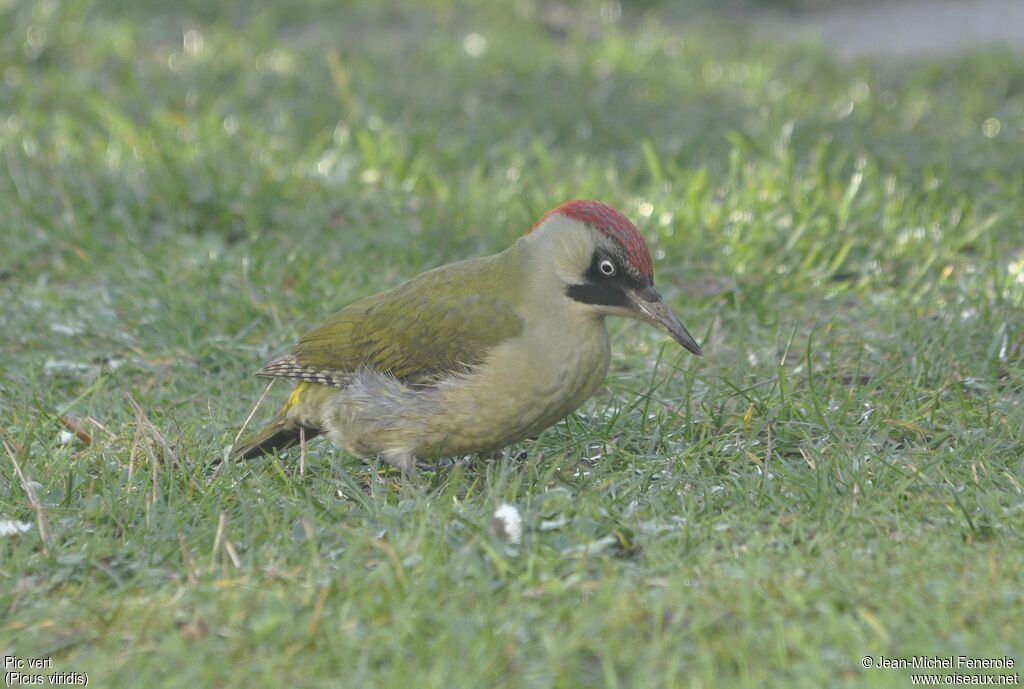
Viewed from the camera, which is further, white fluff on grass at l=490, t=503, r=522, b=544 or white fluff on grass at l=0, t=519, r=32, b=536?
white fluff on grass at l=0, t=519, r=32, b=536

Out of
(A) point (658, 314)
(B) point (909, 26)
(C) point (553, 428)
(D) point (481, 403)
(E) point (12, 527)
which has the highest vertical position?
(A) point (658, 314)

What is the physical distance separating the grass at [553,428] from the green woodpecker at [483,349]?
0.50 feet

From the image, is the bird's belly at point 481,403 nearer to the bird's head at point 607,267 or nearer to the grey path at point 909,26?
the bird's head at point 607,267

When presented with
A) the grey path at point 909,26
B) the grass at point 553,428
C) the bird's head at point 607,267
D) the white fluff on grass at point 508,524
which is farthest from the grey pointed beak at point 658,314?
the grey path at point 909,26

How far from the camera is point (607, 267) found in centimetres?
423

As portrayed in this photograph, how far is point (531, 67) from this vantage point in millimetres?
8719

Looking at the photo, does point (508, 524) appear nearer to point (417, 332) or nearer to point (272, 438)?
point (417, 332)

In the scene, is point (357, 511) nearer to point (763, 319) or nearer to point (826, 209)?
point (763, 319)

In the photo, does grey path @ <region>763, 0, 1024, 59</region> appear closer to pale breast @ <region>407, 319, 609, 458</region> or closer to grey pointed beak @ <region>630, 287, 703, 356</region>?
grey pointed beak @ <region>630, 287, 703, 356</region>

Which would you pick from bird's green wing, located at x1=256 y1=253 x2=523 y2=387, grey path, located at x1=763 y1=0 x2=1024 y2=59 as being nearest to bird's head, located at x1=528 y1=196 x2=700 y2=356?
bird's green wing, located at x1=256 y1=253 x2=523 y2=387

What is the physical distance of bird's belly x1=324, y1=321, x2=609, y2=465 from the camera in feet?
13.6

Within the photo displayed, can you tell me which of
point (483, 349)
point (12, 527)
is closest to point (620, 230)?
point (483, 349)

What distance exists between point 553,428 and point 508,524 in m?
1.17

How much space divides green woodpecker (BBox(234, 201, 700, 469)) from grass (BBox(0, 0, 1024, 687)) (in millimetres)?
154
